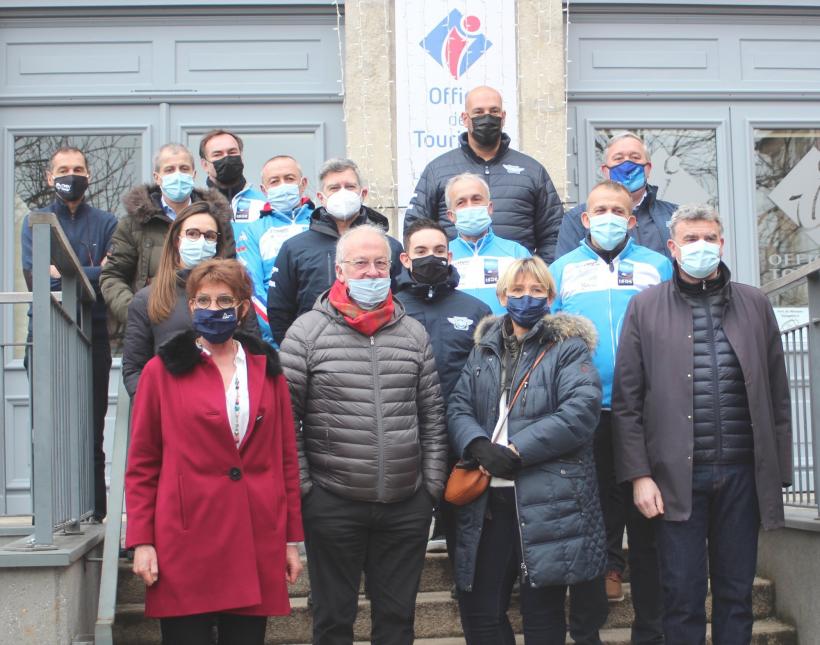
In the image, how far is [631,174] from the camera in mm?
5988

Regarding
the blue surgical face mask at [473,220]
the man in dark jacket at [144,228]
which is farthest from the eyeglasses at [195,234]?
the blue surgical face mask at [473,220]

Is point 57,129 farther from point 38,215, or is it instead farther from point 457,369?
point 457,369

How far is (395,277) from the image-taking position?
557 centimetres

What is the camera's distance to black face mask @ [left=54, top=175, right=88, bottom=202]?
20.7 feet

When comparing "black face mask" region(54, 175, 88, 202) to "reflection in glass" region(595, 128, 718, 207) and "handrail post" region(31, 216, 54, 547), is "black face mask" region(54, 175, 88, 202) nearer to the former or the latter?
"handrail post" region(31, 216, 54, 547)

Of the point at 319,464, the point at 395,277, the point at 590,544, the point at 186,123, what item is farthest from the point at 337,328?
the point at 186,123

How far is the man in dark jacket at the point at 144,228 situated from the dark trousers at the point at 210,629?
5.53 feet

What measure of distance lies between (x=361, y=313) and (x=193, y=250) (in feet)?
2.74

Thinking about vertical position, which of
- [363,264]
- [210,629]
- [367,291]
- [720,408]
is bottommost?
[210,629]

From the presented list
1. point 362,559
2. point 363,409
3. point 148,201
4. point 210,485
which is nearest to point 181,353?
point 210,485

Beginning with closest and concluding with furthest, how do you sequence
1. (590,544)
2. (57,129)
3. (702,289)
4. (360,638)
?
(590,544)
(702,289)
(360,638)
(57,129)

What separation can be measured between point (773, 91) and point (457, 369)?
523 centimetres

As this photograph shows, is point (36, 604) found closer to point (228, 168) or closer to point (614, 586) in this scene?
point (614, 586)

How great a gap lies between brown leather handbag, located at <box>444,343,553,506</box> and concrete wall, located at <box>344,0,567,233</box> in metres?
3.90
